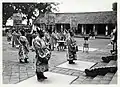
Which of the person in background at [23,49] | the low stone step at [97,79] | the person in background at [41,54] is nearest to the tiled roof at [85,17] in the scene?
the person in background at [41,54]

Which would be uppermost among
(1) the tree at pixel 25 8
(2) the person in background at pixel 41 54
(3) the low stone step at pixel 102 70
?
(1) the tree at pixel 25 8

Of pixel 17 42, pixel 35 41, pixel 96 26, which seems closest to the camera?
pixel 35 41

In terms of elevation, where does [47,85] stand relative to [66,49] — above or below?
Answer: below

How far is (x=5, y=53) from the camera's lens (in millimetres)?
2043

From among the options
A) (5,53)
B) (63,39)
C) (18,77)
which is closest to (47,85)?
(18,77)

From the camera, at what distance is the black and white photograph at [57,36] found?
6.48 ft

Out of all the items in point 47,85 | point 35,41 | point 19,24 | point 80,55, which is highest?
point 19,24

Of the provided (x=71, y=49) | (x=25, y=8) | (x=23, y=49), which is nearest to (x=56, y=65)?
(x=71, y=49)

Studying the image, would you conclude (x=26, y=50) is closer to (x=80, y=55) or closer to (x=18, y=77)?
(x=18, y=77)

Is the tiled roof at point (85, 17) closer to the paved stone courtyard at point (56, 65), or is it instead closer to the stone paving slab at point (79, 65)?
the paved stone courtyard at point (56, 65)

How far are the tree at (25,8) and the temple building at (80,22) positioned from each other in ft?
0.19

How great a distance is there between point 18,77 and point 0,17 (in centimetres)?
47

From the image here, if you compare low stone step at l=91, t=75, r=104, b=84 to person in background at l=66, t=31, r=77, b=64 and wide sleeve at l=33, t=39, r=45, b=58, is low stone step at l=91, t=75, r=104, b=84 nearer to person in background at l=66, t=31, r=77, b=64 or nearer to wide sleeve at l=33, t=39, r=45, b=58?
person in background at l=66, t=31, r=77, b=64

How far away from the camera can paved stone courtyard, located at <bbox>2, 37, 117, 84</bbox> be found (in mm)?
1975
